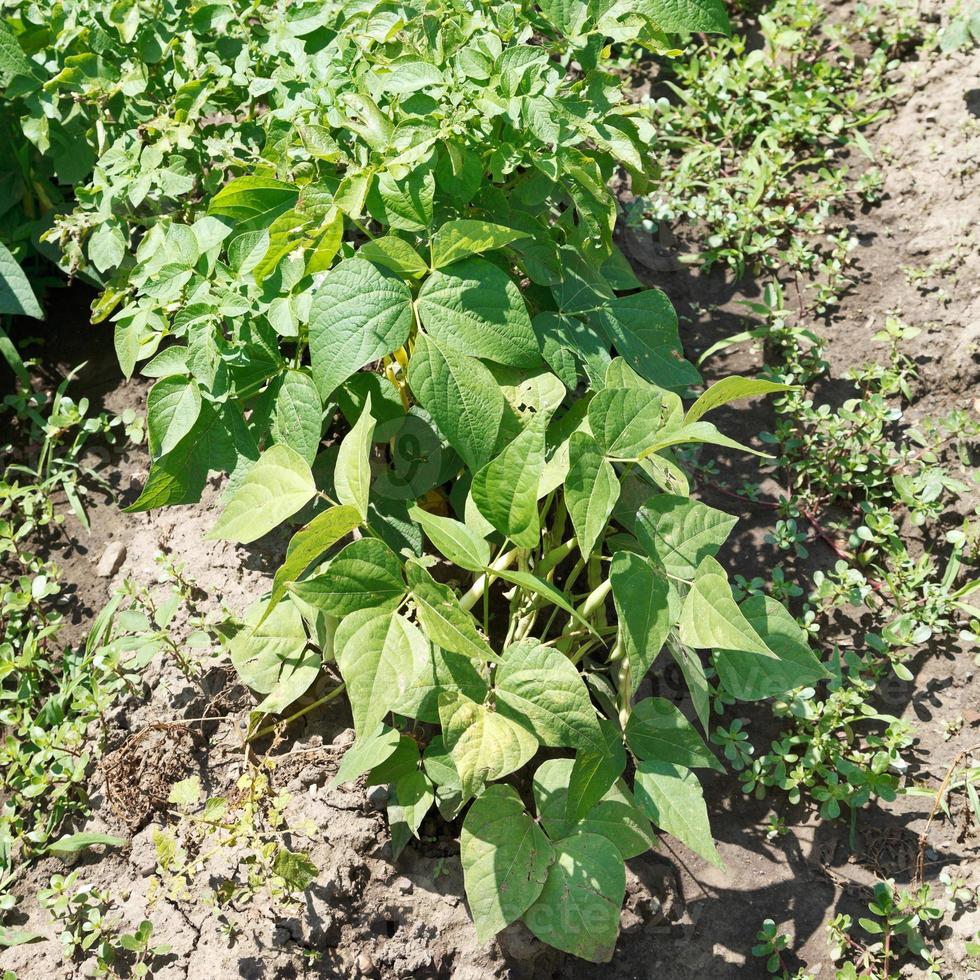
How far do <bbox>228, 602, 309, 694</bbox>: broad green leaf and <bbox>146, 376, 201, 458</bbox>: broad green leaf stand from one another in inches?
16.0

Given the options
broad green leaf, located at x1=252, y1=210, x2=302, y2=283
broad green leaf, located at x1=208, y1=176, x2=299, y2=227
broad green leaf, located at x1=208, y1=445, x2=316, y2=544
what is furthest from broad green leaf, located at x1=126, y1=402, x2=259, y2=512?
broad green leaf, located at x1=208, y1=176, x2=299, y2=227

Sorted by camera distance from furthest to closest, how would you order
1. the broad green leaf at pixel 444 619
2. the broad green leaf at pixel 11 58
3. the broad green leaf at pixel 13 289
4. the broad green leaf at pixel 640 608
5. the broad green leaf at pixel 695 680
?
1. the broad green leaf at pixel 13 289
2. the broad green leaf at pixel 11 58
3. the broad green leaf at pixel 695 680
4. the broad green leaf at pixel 640 608
5. the broad green leaf at pixel 444 619

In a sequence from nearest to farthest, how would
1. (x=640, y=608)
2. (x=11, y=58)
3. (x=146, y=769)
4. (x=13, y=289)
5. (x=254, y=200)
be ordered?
(x=640, y=608), (x=254, y=200), (x=146, y=769), (x=11, y=58), (x=13, y=289)

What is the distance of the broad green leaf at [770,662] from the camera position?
69.7 inches

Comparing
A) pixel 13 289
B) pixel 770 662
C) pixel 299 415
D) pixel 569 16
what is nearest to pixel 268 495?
pixel 299 415

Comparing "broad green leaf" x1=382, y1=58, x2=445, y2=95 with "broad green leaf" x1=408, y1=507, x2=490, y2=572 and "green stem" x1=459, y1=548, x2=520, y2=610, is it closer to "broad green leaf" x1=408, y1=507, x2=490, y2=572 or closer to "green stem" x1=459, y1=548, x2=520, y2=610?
"broad green leaf" x1=408, y1=507, x2=490, y2=572

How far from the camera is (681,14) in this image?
81.3 inches

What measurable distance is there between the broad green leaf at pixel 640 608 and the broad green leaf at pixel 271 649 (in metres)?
0.71

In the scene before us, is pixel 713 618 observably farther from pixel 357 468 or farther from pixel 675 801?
pixel 357 468

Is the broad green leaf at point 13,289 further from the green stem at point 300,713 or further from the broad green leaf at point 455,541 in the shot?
the broad green leaf at point 455,541

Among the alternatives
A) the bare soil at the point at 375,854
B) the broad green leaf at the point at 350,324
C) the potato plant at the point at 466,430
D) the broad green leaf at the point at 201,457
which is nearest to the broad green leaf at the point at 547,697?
the potato plant at the point at 466,430

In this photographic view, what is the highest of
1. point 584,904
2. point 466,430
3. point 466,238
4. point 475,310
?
point 466,238

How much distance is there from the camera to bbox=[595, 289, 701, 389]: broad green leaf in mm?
2076

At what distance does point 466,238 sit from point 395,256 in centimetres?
14
